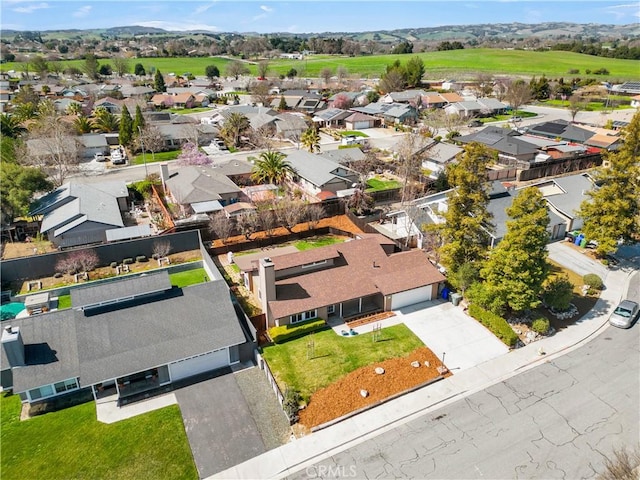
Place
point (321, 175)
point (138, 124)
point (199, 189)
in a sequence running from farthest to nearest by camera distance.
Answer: point (138, 124) → point (321, 175) → point (199, 189)

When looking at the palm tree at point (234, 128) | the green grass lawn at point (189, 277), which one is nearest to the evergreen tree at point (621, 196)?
the green grass lawn at point (189, 277)

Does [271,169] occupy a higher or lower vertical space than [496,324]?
higher

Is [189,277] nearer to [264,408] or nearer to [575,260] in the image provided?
[264,408]

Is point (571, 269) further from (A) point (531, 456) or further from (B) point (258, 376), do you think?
(B) point (258, 376)

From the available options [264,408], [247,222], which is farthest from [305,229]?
[264,408]

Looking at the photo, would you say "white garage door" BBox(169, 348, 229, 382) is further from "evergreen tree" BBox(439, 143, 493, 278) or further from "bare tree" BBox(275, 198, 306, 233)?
"bare tree" BBox(275, 198, 306, 233)

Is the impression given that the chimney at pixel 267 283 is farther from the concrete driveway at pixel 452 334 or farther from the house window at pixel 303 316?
the concrete driveway at pixel 452 334

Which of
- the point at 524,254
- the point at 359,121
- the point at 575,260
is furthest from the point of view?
the point at 359,121
